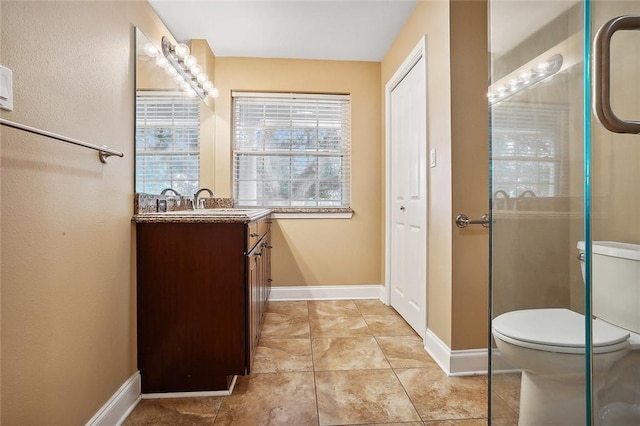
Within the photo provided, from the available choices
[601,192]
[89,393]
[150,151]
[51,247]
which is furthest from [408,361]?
[150,151]

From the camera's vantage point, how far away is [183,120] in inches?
84.4

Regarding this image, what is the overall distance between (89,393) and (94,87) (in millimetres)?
1188

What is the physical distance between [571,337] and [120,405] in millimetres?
1788

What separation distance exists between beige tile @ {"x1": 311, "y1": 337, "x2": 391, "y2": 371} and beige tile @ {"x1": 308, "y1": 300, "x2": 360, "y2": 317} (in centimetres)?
49

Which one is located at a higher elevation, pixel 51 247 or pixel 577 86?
pixel 577 86

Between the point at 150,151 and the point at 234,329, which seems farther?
the point at 150,151

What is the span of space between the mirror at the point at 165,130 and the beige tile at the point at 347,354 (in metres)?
1.41

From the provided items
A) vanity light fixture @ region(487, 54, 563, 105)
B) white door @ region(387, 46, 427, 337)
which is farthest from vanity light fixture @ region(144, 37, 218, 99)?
vanity light fixture @ region(487, 54, 563, 105)

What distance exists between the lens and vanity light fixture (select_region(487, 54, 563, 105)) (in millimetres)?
1038

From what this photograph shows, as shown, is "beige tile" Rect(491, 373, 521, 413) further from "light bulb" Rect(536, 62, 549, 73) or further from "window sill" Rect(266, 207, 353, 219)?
"window sill" Rect(266, 207, 353, 219)

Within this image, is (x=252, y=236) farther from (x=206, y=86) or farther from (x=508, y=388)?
(x=206, y=86)

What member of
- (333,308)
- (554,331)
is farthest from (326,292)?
(554,331)

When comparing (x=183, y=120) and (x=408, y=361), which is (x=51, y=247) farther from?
(x=408, y=361)

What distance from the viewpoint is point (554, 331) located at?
1012 mm
